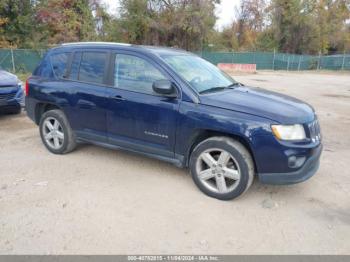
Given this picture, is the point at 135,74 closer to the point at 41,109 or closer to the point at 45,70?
the point at 45,70

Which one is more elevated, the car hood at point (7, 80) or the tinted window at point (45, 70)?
the tinted window at point (45, 70)

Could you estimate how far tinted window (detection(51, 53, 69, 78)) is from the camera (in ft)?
15.9

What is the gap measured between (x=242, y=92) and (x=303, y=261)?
2148mm

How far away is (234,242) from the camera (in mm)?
2916

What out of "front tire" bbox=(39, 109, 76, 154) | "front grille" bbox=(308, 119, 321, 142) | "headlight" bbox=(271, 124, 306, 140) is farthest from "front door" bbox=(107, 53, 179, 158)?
"front grille" bbox=(308, 119, 321, 142)

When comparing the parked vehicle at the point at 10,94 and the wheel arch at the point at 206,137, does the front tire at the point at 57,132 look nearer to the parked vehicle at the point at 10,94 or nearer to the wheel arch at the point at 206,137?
the wheel arch at the point at 206,137

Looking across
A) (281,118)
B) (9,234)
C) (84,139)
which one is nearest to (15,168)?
(84,139)

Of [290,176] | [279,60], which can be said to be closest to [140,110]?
[290,176]

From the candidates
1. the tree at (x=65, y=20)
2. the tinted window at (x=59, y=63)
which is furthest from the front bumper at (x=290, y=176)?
the tree at (x=65, y=20)

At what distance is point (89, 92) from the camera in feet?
14.6

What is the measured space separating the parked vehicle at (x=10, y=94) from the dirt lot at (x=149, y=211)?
273 centimetres

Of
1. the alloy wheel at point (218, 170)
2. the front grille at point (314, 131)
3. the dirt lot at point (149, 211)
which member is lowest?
the dirt lot at point (149, 211)

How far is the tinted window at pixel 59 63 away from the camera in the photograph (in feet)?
15.9

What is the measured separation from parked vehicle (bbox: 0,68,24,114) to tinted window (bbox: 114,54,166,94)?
4063 millimetres
